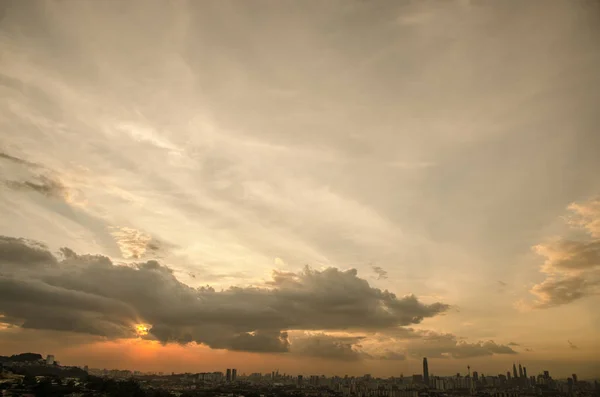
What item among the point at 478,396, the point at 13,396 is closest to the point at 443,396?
the point at 478,396

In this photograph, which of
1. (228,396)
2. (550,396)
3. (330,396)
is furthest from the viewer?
(330,396)

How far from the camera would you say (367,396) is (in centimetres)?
14812

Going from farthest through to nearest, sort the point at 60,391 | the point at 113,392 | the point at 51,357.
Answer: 1. the point at 51,357
2. the point at 113,392
3. the point at 60,391

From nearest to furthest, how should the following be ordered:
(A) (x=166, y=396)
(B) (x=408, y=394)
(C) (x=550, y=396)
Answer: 1. (A) (x=166, y=396)
2. (C) (x=550, y=396)
3. (B) (x=408, y=394)

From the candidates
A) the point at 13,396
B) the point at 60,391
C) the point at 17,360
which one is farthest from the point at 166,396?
the point at 17,360

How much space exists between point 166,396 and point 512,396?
12287 cm

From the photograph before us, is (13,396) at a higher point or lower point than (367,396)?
higher

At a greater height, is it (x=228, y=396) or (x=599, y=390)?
(x=599, y=390)

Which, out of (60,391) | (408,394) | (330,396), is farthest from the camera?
(408,394)

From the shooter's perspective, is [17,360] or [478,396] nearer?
[478,396]

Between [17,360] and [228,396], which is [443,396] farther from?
[17,360]

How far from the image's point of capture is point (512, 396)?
134m

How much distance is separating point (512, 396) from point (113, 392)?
443 ft

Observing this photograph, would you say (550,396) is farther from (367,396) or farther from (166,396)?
(166,396)
